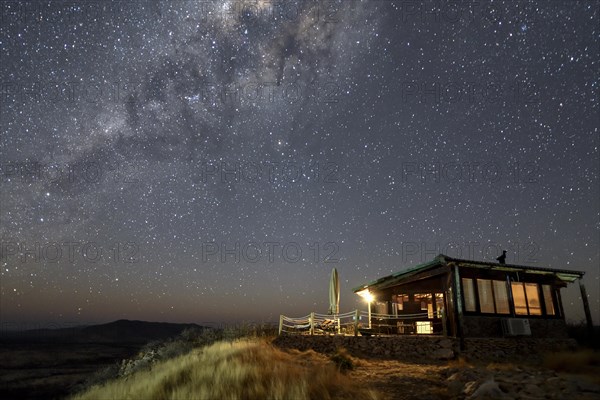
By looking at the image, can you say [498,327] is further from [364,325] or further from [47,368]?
[47,368]

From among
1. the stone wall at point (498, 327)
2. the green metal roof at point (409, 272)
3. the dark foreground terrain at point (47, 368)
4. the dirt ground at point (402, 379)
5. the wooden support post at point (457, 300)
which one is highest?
the green metal roof at point (409, 272)

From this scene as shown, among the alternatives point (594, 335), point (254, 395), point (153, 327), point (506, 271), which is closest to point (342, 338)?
point (506, 271)

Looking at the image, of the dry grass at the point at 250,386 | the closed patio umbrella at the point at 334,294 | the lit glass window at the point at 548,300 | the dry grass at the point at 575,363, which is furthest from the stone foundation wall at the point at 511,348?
the dry grass at the point at 250,386

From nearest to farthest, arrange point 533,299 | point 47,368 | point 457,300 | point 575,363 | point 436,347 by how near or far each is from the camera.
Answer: point 575,363 → point 436,347 → point 457,300 → point 533,299 → point 47,368

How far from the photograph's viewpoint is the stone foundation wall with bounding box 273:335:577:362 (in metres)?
13.2

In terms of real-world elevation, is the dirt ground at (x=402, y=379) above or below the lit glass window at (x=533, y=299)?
below

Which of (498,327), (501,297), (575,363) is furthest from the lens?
(501,297)

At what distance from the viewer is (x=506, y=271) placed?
1606 centimetres

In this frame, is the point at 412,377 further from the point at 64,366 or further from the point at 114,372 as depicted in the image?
the point at 64,366

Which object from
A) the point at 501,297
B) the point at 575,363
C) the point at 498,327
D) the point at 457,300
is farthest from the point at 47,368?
the point at 575,363

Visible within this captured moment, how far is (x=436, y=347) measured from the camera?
13.4 meters

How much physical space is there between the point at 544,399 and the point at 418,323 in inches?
500

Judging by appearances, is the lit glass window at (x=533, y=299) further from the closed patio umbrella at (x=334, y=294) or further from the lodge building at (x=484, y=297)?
the closed patio umbrella at (x=334, y=294)

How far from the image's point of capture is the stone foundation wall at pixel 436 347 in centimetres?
1323
